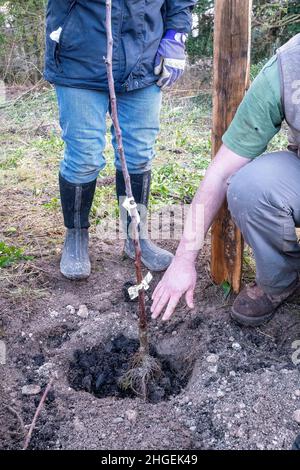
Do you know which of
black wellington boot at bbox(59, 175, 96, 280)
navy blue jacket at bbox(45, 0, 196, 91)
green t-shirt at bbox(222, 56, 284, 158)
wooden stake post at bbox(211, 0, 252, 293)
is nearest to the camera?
green t-shirt at bbox(222, 56, 284, 158)

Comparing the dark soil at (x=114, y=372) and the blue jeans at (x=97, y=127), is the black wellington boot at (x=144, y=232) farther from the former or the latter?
the dark soil at (x=114, y=372)

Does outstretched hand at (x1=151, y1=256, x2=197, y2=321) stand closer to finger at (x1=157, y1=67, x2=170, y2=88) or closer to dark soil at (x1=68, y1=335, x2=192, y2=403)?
dark soil at (x1=68, y1=335, x2=192, y2=403)

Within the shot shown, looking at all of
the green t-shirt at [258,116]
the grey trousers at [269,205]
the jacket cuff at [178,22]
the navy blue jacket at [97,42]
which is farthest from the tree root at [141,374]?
the jacket cuff at [178,22]

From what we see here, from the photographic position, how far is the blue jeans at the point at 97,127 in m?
2.51

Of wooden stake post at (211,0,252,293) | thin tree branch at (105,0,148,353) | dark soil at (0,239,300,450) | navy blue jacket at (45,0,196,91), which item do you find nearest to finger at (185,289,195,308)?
thin tree branch at (105,0,148,353)

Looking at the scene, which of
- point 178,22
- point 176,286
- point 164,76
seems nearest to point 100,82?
point 164,76

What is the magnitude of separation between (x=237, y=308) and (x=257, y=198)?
0.56 meters

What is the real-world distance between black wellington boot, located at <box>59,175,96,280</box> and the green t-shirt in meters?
0.92

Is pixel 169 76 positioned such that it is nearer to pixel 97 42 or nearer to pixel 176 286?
pixel 97 42

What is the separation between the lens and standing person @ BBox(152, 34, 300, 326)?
2.00 metres

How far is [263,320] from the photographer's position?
94.7 inches

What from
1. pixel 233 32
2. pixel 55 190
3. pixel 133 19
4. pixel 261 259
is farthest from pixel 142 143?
pixel 55 190

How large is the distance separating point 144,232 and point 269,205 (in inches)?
41.0

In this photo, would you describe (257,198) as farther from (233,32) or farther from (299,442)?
(299,442)
